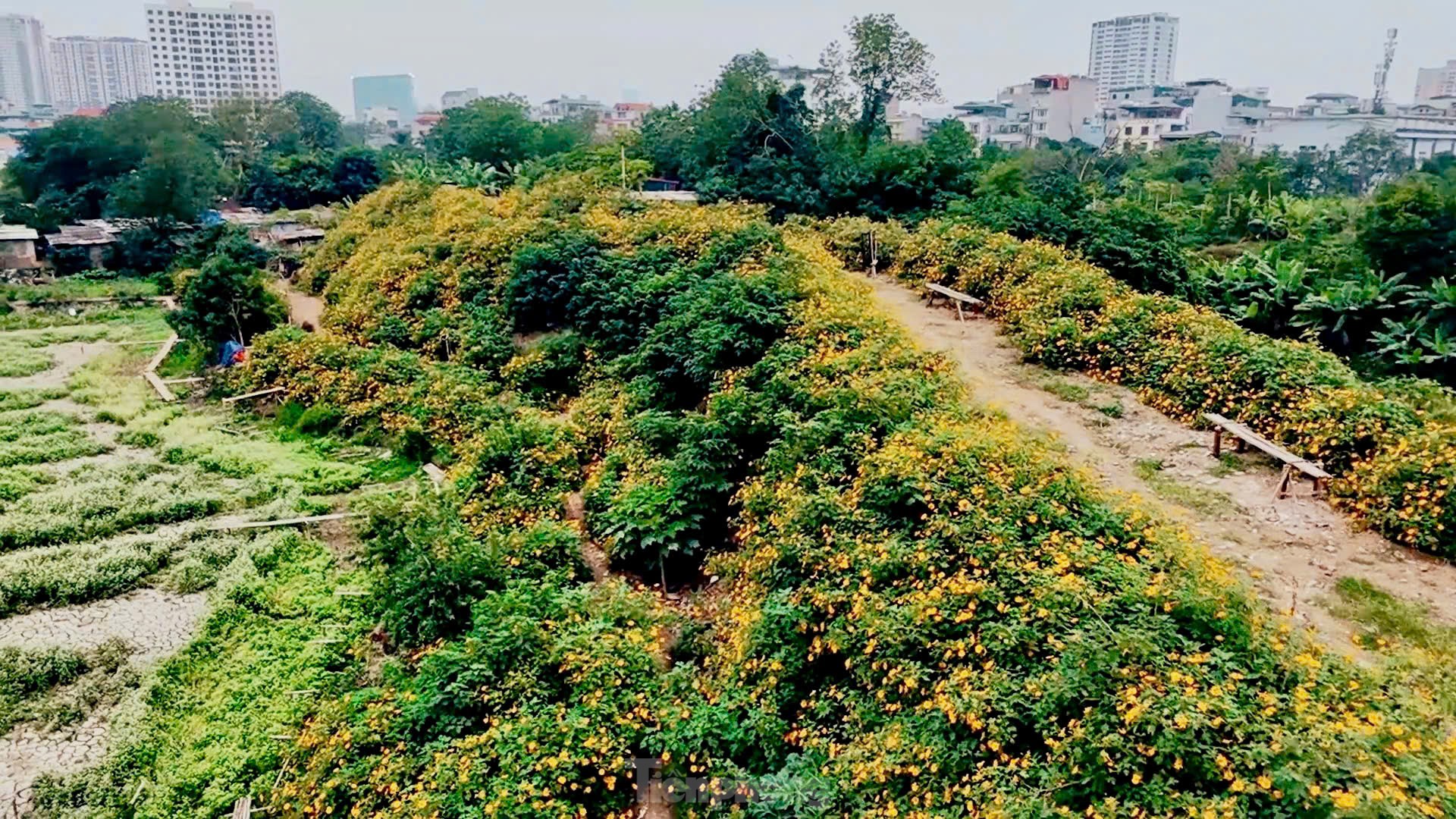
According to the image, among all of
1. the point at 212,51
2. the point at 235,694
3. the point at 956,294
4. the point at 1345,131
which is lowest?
the point at 235,694

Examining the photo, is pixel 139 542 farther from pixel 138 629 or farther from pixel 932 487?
pixel 932 487

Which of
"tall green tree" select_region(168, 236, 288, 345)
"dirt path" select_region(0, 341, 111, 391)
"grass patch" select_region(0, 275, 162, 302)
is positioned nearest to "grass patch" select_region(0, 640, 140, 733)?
"tall green tree" select_region(168, 236, 288, 345)

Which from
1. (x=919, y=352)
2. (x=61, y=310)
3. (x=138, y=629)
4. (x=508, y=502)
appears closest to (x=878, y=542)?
(x=919, y=352)

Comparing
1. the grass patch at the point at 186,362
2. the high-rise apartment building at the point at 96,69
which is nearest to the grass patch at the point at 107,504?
the grass patch at the point at 186,362

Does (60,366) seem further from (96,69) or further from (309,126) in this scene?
(96,69)

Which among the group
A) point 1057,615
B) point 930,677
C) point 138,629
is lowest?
point 138,629

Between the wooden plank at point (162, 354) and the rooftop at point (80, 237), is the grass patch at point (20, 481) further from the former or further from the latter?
the rooftop at point (80, 237)

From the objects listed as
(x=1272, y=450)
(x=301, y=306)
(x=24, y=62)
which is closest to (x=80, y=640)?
(x=1272, y=450)
